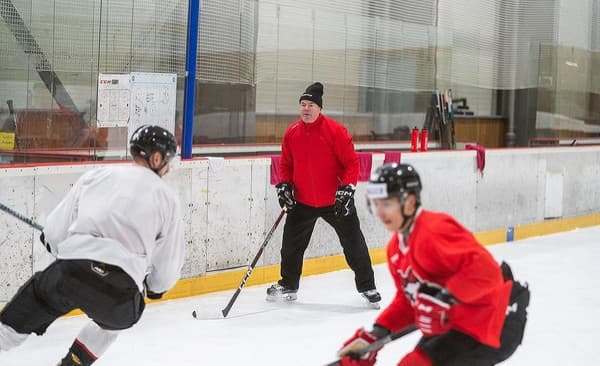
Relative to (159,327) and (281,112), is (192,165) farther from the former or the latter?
(281,112)

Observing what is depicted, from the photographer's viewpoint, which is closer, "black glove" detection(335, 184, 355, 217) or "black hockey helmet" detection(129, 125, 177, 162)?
"black hockey helmet" detection(129, 125, 177, 162)

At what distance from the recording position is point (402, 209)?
7.30 feet

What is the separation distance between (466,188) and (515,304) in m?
4.99

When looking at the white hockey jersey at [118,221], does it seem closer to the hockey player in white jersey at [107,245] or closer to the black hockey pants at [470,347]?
the hockey player in white jersey at [107,245]

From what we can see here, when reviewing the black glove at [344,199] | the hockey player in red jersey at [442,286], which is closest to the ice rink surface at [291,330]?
the black glove at [344,199]

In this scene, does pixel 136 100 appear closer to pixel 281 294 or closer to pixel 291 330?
pixel 281 294

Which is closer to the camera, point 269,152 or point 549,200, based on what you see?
point 269,152

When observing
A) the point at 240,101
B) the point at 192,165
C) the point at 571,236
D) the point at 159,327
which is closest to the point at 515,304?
the point at 159,327

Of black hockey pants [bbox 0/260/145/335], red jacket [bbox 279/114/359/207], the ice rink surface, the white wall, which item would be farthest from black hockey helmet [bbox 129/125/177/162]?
red jacket [bbox 279/114/359/207]

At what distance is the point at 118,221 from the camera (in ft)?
8.67

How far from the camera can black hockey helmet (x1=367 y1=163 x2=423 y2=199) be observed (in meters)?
Result: 2.21

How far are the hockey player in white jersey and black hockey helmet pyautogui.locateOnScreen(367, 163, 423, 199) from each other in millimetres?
769

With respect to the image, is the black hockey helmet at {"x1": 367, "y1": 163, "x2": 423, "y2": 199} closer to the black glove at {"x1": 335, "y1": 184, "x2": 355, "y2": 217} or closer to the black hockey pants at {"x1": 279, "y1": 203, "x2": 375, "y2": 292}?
the black glove at {"x1": 335, "y1": 184, "x2": 355, "y2": 217}

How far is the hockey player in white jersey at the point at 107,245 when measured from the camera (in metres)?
2.64
